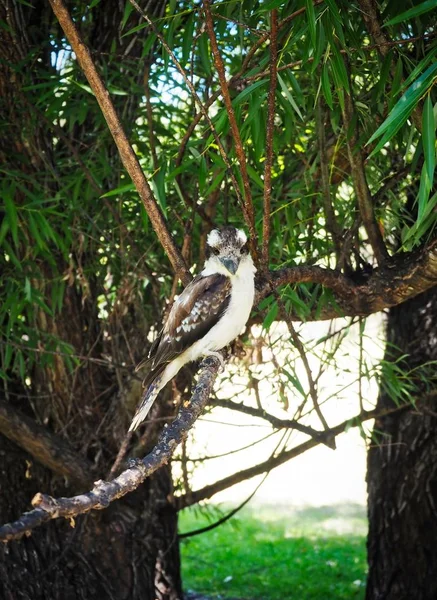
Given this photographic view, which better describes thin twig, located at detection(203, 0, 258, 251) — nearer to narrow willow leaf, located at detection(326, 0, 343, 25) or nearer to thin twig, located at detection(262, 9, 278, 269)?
thin twig, located at detection(262, 9, 278, 269)

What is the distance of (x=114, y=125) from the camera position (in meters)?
2.33

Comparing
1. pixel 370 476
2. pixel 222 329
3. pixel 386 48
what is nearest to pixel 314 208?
pixel 222 329

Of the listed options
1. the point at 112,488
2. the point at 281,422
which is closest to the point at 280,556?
A: the point at 281,422

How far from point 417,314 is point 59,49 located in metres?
1.89

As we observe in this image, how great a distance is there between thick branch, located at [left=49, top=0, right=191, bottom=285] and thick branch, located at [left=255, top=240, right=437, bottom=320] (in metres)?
0.33

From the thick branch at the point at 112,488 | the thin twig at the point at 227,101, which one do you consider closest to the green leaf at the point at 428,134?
the thin twig at the point at 227,101

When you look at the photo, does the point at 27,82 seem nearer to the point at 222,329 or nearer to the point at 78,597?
the point at 222,329

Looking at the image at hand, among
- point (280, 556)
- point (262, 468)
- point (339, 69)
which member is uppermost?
point (339, 69)

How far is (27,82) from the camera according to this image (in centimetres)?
332

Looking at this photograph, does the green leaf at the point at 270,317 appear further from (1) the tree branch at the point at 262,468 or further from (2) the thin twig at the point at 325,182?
(1) the tree branch at the point at 262,468

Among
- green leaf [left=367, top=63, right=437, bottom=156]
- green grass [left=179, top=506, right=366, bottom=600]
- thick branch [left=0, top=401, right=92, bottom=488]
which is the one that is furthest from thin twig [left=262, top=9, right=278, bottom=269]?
green grass [left=179, top=506, right=366, bottom=600]

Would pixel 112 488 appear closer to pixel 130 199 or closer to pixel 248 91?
pixel 248 91

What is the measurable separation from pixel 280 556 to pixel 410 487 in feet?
6.35

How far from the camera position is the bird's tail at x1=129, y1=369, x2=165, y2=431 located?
100 inches
